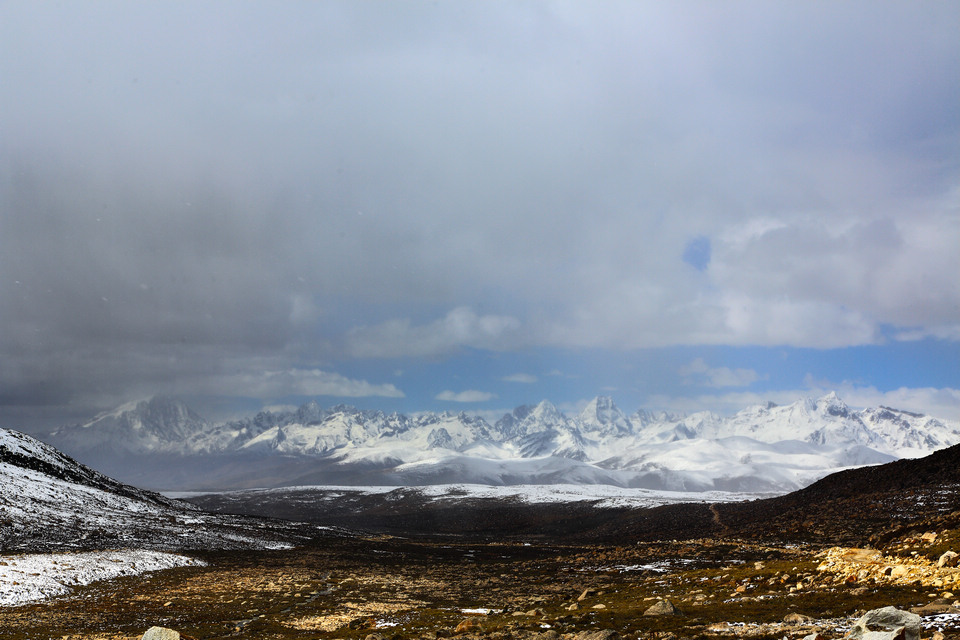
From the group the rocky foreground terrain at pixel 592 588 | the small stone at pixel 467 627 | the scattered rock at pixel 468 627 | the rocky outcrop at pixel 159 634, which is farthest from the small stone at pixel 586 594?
the rocky outcrop at pixel 159 634

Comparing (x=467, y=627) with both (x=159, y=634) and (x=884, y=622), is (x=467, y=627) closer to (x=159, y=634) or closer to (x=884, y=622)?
(x=159, y=634)

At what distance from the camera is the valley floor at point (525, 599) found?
19906 mm

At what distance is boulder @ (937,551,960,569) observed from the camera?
2242 centimetres

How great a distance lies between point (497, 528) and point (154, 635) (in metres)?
137

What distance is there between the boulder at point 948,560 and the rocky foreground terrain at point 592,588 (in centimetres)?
7


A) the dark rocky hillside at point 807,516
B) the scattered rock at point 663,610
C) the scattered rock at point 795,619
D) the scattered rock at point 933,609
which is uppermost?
the scattered rock at point 933,609

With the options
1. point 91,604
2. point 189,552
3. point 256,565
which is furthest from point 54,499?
point 91,604

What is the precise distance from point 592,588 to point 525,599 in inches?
184

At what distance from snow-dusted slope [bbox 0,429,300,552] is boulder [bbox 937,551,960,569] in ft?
237

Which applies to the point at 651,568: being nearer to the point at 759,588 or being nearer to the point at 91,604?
the point at 759,588

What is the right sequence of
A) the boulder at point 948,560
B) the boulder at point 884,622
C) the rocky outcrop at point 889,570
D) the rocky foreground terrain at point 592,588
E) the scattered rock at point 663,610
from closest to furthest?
1. the boulder at point 884,622
2. the rocky foreground terrain at point 592,588
3. the rocky outcrop at point 889,570
4. the boulder at point 948,560
5. the scattered rock at point 663,610

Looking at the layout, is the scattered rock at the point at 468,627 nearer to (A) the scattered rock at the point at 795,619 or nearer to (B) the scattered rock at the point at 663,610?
(B) the scattered rock at the point at 663,610

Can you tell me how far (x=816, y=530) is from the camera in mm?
64438

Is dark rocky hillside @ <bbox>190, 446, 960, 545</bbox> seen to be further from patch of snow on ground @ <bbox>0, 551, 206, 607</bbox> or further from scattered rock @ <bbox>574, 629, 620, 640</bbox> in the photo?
patch of snow on ground @ <bbox>0, 551, 206, 607</bbox>
